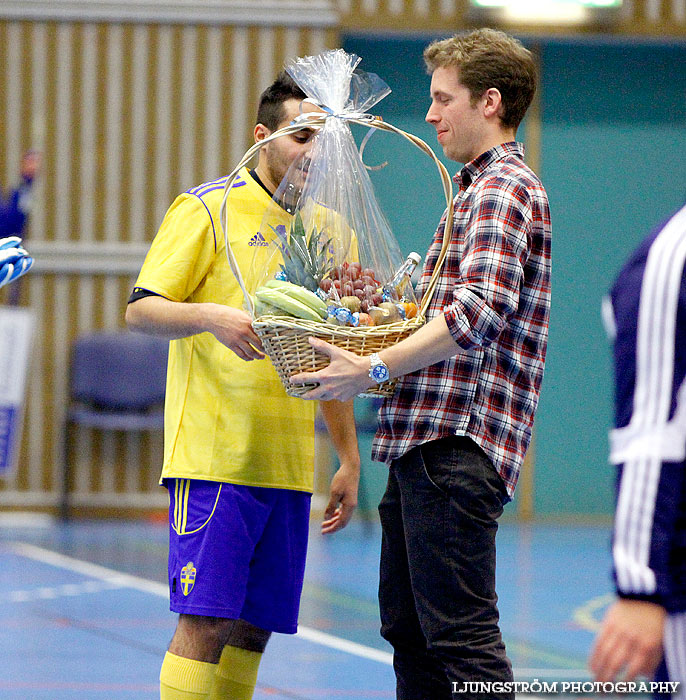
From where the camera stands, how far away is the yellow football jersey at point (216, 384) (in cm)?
254

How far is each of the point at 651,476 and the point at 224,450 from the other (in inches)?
51.6

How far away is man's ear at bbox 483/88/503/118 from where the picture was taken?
7.70 ft

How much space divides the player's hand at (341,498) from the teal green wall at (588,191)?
6.17m

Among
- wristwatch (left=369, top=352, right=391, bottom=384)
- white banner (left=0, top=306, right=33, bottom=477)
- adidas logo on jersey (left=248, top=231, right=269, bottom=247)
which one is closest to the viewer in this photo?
wristwatch (left=369, top=352, right=391, bottom=384)

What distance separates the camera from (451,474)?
7.45 feet

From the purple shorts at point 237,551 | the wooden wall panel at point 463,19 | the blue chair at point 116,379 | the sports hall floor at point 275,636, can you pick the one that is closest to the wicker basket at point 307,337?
the purple shorts at point 237,551

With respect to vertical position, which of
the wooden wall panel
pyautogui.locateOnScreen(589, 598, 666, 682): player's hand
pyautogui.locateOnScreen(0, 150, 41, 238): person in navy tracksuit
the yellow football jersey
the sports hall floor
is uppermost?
the wooden wall panel

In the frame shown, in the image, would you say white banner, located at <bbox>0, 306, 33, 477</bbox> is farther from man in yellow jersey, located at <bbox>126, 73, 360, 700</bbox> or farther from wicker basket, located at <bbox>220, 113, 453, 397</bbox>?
wicker basket, located at <bbox>220, 113, 453, 397</bbox>

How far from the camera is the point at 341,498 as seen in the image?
9.18ft

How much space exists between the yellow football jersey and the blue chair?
5587 millimetres

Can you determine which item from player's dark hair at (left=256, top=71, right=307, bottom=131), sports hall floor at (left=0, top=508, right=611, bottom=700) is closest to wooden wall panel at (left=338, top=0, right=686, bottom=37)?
sports hall floor at (left=0, top=508, right=611, bottom=700)

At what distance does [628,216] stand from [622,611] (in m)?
7.81

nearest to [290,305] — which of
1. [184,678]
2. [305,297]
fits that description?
[305,297]

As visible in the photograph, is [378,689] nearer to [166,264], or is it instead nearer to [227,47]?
[166,264]
